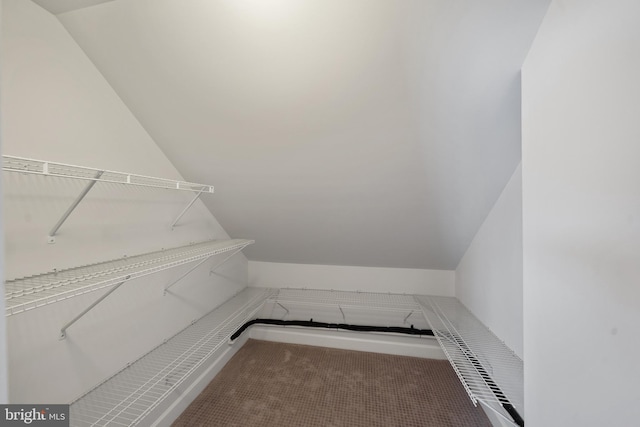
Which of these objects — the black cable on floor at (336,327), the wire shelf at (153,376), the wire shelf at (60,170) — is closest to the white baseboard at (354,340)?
the black cable on floor at (336,327)

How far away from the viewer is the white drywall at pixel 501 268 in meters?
1.41

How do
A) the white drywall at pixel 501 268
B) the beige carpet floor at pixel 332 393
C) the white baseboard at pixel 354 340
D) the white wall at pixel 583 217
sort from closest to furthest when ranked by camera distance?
the white wall at pixel 583 217, the white drywall at pixel 501 268, the beige carpet floor at pixel 332 393, the white baseboard at pixel 354 340

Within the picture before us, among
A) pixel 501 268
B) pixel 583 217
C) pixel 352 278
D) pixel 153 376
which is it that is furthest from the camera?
pixel 352 278

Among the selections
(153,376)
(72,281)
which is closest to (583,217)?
(72,281)

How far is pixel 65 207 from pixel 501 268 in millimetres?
2339

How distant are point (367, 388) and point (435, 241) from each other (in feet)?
4.11

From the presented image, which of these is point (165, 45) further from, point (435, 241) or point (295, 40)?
point (435, 241)

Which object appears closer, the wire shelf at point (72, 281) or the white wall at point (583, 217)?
the white wall at point (583, 217)

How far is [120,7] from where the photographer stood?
101 centimetres

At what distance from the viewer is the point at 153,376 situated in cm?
135

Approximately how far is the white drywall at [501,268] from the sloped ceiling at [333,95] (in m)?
0.10

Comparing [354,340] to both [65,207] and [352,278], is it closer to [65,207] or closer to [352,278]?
[352,278]

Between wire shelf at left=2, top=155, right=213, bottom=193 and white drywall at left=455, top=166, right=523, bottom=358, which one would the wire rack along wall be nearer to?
white drywall at left=455, top=166, right=523, bottom=358

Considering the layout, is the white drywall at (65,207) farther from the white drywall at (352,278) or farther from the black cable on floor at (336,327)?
the white drywall at (352,278)
